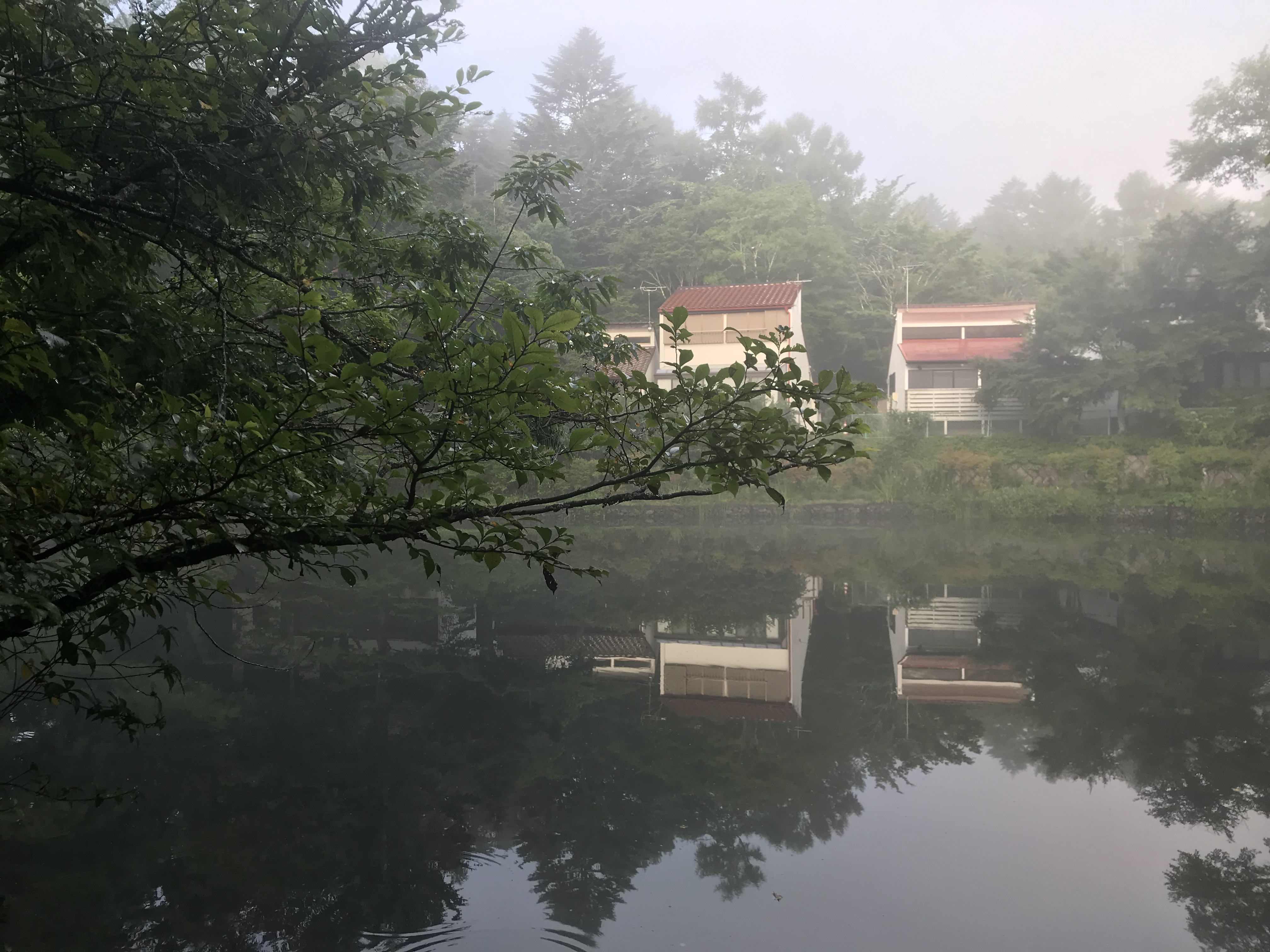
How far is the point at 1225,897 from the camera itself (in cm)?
435

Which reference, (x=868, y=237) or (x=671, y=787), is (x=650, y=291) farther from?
(x=671, y=787)

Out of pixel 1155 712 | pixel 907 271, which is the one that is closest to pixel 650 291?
pixel 907 271

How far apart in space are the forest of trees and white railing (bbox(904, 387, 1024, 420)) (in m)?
2.02

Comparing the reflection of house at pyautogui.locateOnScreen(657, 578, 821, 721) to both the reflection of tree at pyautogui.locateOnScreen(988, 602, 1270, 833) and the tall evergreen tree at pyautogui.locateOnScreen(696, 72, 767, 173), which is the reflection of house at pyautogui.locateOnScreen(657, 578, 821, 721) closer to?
the reflection of tree at pyautogui.locateOnScreen(988, 602, 1270, 833)

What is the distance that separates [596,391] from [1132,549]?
52.0ft

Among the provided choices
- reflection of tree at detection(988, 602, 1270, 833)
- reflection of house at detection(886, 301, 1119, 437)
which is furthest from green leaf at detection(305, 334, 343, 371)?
reflection of house at detection(886, 301, 1119, 437)

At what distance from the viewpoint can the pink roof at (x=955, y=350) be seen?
84.3 ft

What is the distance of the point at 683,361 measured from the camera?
8.55 feet

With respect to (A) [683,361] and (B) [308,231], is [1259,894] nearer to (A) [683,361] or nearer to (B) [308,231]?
(A) [683,361]

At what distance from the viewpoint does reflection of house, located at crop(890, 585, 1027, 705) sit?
25.5 feet

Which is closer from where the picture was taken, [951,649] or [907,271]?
[951,649]

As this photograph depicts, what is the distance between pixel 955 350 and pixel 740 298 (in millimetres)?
6591

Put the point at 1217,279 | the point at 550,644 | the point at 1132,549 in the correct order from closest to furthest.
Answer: the point at 550,644
the point at 1132,549
the point at 1217,279

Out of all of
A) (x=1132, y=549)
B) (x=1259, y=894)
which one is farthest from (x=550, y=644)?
(x=1132, y=549)
